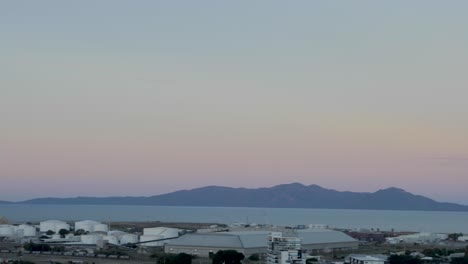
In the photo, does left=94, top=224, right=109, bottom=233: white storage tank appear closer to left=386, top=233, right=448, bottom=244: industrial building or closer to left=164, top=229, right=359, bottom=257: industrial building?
left=164, top=229, right=359, bottom=257: industrial building

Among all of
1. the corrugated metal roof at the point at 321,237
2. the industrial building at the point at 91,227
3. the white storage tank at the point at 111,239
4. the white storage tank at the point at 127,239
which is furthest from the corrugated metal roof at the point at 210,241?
the industrial building at the point at 91,227

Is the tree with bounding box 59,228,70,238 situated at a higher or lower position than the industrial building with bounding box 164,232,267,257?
higher

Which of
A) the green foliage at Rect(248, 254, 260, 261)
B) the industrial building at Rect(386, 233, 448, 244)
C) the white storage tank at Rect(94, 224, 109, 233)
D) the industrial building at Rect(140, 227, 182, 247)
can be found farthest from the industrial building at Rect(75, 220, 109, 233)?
the green foliage at Rect(248, 254, 260, 261)

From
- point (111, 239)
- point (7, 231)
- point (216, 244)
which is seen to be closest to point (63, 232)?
point (7, 231)

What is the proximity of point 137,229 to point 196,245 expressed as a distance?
20.6 metres

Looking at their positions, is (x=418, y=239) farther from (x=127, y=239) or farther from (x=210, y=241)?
(x=127, y=239)

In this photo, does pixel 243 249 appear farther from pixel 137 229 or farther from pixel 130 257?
pixel 137 229

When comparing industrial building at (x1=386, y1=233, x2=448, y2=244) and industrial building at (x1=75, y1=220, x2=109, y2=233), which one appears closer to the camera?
industrial building at (x1=386, y1=233, x2=448, y2=244)

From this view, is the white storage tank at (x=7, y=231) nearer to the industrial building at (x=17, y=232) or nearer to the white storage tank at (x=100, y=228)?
the industrial building at (x=17, y=232)

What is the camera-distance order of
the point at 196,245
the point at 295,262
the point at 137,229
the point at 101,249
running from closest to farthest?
the point at 295,262 < the point at 196,245 < the point at 101,249 < the point at 137,229

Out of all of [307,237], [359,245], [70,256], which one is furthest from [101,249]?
[359,245]

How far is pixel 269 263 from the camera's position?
26719 mm

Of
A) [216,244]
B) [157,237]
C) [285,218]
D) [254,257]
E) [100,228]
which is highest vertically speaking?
[285,218]

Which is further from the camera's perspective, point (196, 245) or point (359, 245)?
point (359, 245)
